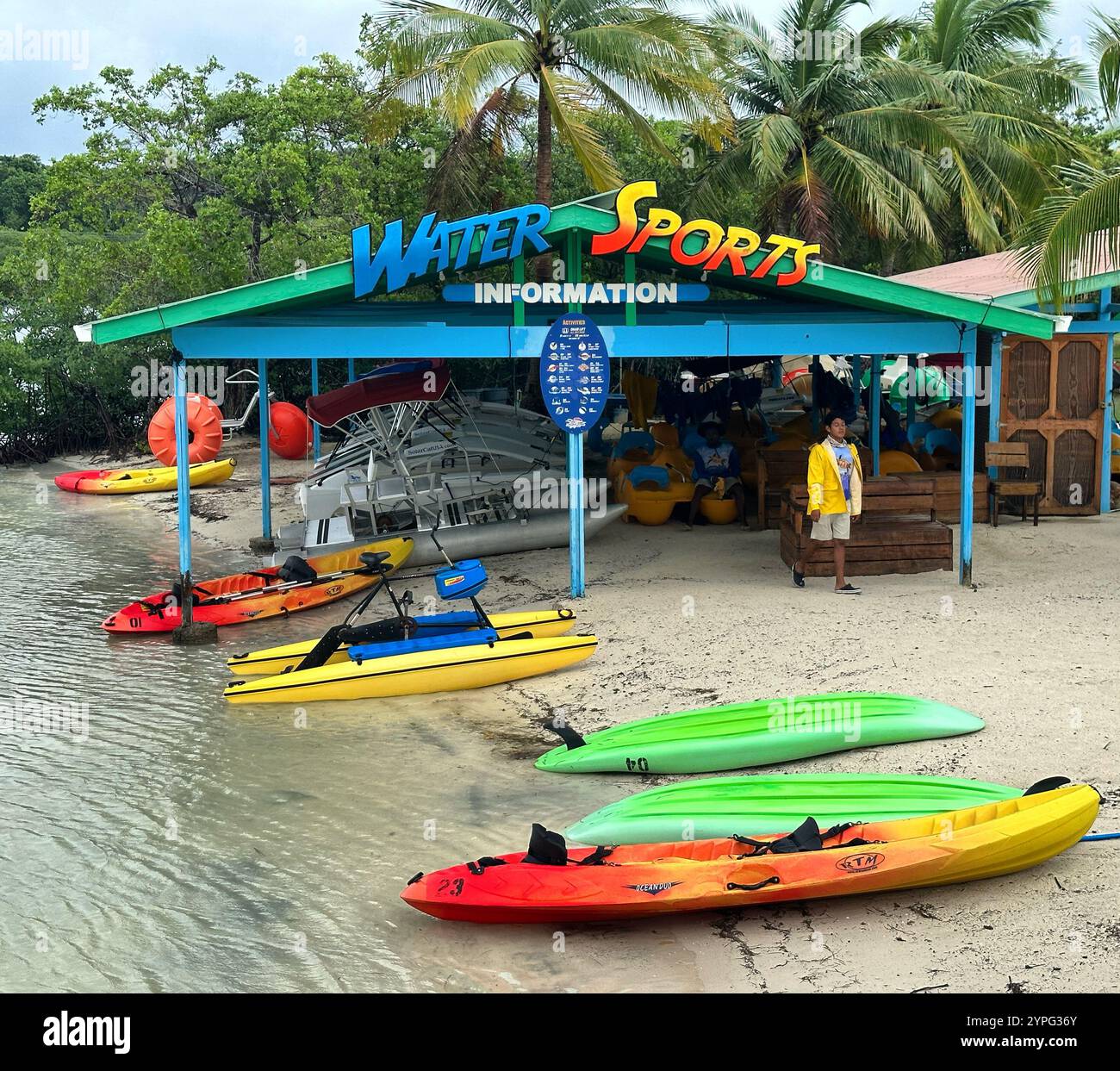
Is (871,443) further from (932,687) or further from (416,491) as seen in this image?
(932,687)

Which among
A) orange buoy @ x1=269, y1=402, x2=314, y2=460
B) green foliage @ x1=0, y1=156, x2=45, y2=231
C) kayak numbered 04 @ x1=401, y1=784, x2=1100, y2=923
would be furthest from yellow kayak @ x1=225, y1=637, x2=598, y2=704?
green foliage @ x1=0, y1=156, x2=45, y2=231

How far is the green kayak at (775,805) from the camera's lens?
7719mm

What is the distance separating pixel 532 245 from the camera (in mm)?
13508

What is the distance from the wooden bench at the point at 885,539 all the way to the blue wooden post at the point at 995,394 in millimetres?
3708

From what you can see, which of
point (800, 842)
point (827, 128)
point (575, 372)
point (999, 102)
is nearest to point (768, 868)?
point (800, 842)

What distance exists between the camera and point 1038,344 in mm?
17828

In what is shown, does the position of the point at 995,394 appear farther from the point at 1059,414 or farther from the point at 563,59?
the point at 563,59

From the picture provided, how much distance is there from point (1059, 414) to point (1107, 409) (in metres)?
0.62

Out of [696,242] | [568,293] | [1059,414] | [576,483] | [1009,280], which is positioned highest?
[1009,280]

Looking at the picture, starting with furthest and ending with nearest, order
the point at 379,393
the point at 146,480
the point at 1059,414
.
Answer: the point at 146,480, the point at 1059,414, the point at 379,393
